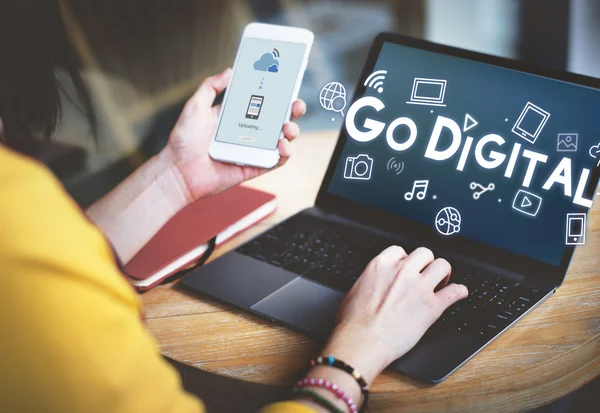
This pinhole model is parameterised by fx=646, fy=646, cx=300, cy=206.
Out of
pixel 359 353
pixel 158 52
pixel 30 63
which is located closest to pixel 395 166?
pixel 359 353

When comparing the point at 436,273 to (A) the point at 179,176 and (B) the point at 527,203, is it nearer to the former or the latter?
(B) the point at 527,203

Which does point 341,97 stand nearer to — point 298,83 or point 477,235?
point 298,83

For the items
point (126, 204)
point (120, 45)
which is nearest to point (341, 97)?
point (126, 204)

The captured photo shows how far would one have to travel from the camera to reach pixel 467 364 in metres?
0.70

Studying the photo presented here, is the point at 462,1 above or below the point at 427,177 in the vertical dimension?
above

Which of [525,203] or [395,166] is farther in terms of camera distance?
[395,166]

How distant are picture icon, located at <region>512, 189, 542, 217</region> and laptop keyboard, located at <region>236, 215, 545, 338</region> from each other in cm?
10

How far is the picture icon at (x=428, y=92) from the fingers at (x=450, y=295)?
0.29 meters

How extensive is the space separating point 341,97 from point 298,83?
11 cm

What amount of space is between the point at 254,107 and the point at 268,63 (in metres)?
0.07

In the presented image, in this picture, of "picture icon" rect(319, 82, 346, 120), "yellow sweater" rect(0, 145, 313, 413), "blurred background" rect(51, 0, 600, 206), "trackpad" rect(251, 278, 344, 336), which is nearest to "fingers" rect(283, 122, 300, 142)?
"picture icon" rect(319, 82, 346, 120)

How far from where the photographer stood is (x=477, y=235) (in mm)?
868

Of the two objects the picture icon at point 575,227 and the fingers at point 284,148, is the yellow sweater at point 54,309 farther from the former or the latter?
the picture icon at point 575,227

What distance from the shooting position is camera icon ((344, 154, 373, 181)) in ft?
3.16
